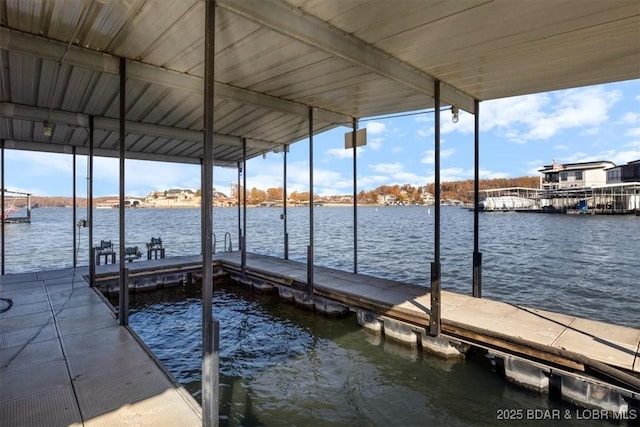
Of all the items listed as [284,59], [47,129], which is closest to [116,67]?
[284,59]

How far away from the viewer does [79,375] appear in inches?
131

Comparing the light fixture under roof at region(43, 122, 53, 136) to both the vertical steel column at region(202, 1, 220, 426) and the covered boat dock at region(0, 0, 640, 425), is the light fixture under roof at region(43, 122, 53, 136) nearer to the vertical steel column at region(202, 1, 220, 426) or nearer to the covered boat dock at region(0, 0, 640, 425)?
the covered boat dock at region(0, 0, 640, 425)

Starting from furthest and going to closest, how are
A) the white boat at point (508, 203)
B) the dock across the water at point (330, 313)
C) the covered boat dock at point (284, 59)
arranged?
the white boat at point (508, 203) < the covered boat dock at point (284, 59) < the dock across the water at point (330, 313)

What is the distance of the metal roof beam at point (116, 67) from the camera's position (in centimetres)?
359

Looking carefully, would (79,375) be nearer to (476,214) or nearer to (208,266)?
(208,266)

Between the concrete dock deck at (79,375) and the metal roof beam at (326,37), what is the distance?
3518 millimetres

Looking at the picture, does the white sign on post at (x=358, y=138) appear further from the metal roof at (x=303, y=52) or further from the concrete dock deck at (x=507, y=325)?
the concrete dock deck at (x=507, y=325)

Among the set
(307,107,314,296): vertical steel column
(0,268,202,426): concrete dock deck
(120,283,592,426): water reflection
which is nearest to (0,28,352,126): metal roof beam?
(307,107,314,296): vertical steel column

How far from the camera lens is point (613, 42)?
3613 millimetres

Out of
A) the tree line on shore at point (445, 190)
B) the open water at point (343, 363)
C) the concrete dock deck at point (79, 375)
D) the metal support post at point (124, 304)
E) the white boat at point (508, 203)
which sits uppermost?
the tree line on shore at point (445, 190)

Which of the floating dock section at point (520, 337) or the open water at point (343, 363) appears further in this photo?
the open water at point (343, 363)

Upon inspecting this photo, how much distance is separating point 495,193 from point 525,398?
7209 cm

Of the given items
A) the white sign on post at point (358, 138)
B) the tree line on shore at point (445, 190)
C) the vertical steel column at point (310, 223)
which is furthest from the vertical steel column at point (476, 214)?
the tree line on shore at point (445, 190)

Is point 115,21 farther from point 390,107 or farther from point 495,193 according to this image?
point 495,193
